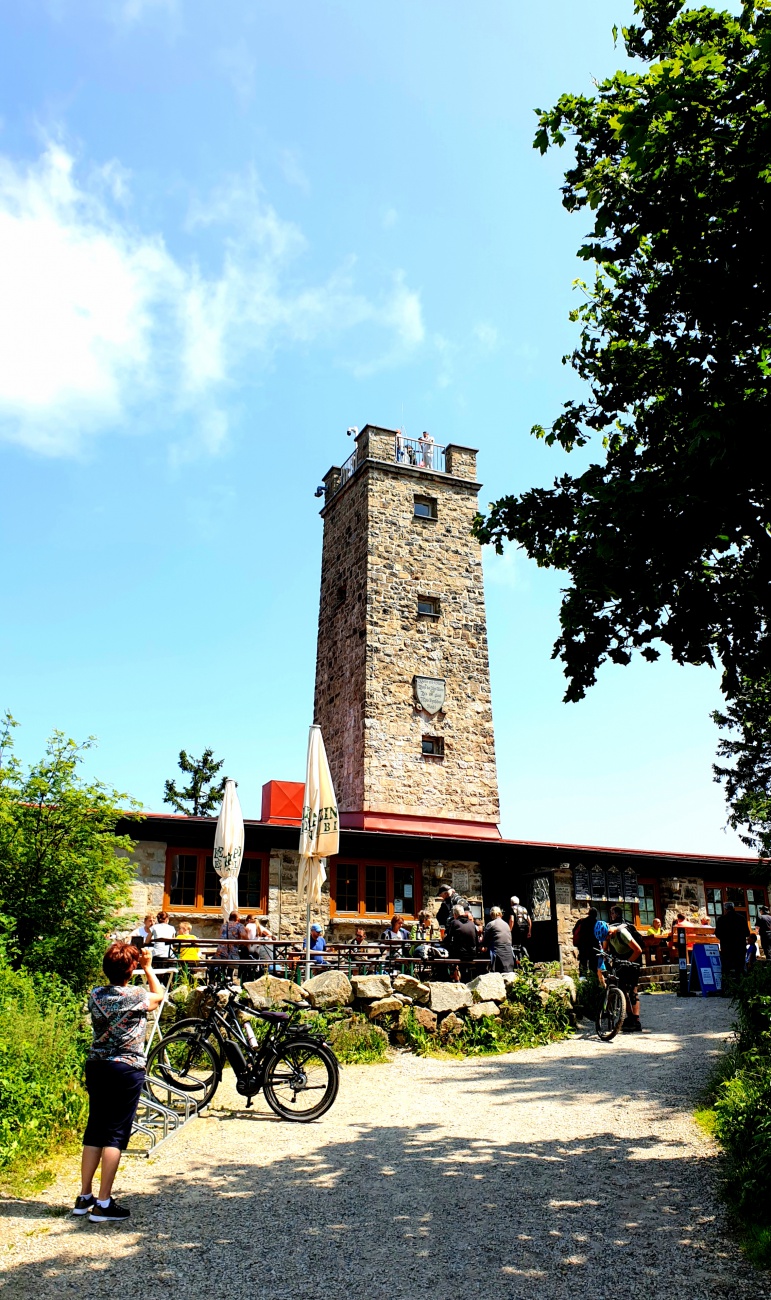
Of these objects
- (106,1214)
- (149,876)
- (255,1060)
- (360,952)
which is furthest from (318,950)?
(106,1214)

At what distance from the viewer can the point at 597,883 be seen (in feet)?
64.1

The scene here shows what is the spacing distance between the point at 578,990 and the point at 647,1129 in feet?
19.4

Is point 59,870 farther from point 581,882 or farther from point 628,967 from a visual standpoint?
point 581,882

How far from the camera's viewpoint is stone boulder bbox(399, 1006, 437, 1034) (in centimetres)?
1065

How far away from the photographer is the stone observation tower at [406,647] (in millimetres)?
23281

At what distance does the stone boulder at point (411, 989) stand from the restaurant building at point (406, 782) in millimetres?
6156

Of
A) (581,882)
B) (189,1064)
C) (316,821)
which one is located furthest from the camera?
(581,882)

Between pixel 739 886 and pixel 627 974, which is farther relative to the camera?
pixel 739 886

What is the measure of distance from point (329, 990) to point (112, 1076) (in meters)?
5.61

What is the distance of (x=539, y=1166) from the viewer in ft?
20.0

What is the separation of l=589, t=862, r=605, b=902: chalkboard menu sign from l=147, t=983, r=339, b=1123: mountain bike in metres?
13.2

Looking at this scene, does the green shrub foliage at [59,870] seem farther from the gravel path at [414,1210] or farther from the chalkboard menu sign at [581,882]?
the chalkboard menu sign at [581,882]

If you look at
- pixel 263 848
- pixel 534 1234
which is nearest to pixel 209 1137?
pixel 534 1234

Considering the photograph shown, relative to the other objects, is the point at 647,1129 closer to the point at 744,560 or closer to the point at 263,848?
the point at 744,560
